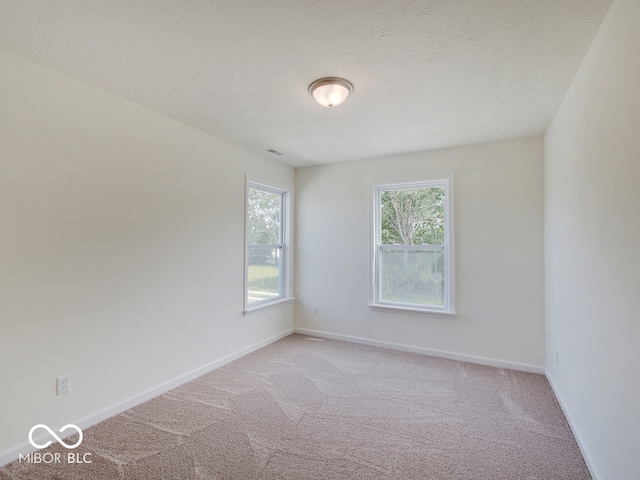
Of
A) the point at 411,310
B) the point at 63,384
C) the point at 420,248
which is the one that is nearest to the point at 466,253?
the point at 420,248

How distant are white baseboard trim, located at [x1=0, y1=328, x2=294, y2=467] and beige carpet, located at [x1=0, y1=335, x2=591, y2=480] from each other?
57 millimetres

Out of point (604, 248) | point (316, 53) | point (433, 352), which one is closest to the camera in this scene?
point (604, 248)

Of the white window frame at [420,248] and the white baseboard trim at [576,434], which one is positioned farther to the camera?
the white window frame at [420,248]

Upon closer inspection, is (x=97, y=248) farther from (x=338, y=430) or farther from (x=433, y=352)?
(x=433, y=352)

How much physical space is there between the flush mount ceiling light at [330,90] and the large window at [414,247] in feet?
6.52

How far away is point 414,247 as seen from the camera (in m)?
3.97

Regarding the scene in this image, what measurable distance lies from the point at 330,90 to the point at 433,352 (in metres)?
3.14

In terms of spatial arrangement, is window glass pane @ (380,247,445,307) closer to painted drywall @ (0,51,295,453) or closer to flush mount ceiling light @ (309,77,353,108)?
painted drywall @ (0,51,295,453)

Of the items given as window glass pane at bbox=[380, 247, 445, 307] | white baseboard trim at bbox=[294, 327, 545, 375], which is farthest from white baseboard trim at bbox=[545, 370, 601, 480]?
window glass pane at bbox=[380, 247, 445, 307]

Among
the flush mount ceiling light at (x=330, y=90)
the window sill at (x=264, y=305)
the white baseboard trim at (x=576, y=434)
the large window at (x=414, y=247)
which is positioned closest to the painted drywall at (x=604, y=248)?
the white baseboard trim at (x=576, y=434)

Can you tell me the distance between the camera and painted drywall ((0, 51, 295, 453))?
76.9 inches

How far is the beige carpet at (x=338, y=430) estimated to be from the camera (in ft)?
6.13

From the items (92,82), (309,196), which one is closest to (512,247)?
(309,196)

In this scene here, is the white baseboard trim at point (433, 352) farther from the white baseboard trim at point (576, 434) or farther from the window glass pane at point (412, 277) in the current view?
the window glass pane at point (412, 277)
